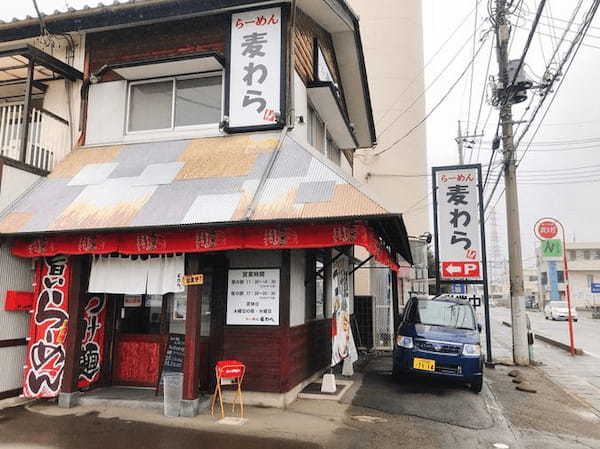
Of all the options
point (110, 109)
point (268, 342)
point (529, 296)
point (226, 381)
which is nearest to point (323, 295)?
point (268, 342)

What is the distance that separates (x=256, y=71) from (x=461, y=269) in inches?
319

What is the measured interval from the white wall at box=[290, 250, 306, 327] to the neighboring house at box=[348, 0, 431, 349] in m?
18.3

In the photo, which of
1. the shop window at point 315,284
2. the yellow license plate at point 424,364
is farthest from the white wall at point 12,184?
the yellow license plate at point 424,364

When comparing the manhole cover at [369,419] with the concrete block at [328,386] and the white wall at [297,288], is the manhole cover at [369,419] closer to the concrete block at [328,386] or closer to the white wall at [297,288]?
the concrete block at [328,386]

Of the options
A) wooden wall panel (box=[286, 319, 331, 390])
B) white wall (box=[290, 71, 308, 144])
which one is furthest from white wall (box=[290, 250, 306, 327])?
white wall (box=[290, 71, 308, 144])

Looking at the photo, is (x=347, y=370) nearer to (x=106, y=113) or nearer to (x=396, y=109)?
(x=106, y=113)

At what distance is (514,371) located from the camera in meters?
11.9

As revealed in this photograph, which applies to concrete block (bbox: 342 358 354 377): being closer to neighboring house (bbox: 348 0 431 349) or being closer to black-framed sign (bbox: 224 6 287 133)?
black-framed sign (bbox: 224 6 287 133)

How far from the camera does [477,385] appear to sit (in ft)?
30.3

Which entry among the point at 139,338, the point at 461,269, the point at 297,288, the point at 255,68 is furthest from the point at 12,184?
the point at 461,269

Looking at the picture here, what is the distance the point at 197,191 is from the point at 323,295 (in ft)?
15.4

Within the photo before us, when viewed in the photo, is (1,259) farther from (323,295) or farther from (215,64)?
(323,295)

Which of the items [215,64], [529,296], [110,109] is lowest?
[529,296]

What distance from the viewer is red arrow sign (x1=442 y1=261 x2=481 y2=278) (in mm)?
12781
